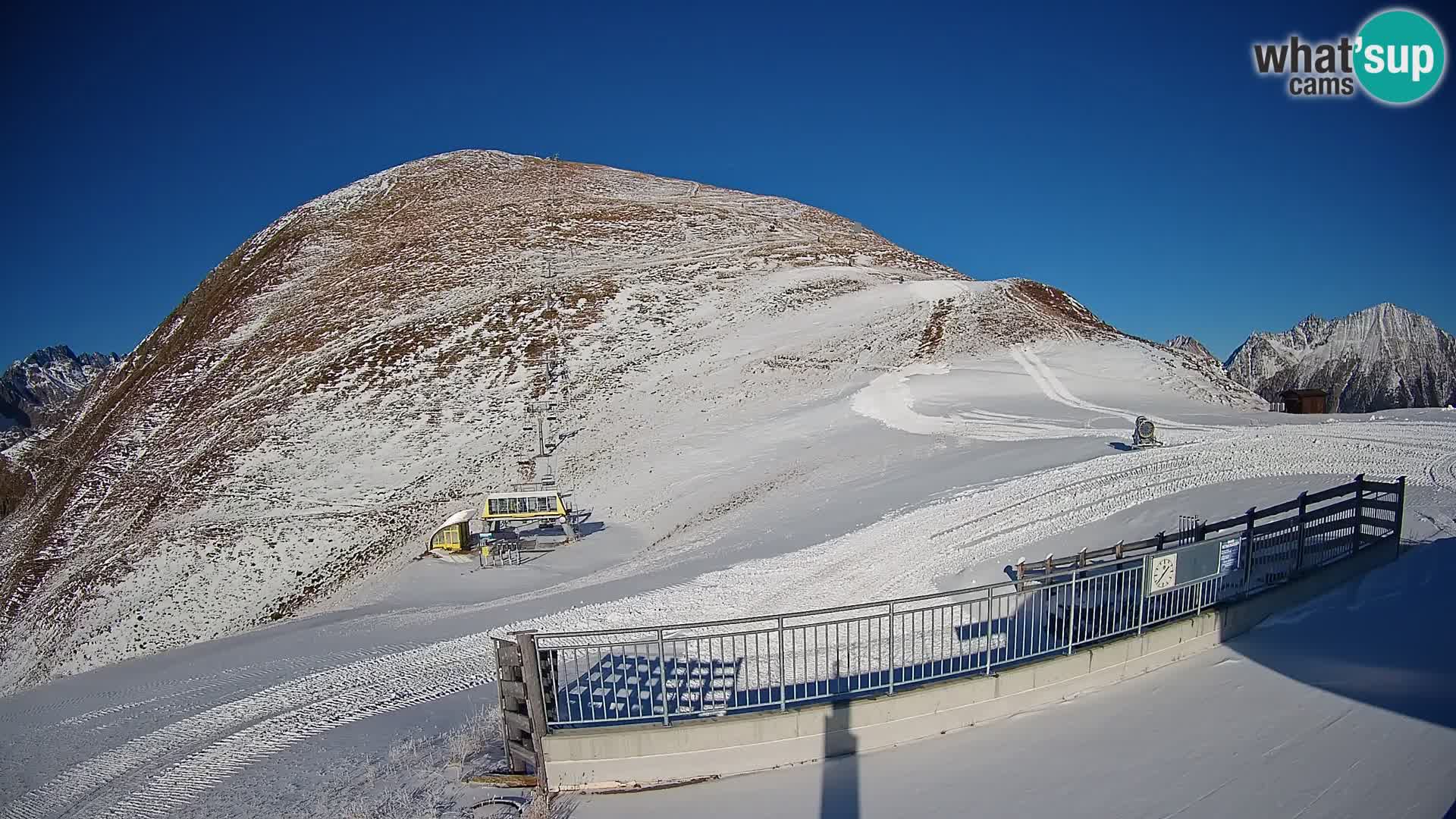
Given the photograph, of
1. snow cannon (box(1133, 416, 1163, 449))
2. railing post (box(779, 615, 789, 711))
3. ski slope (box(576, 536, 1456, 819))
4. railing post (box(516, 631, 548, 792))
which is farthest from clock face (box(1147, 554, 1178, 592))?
snow cannon (box(1133, 416, 1163, 449))

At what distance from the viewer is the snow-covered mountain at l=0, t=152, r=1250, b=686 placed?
29.8 m

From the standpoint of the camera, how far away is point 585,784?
7.73 metres

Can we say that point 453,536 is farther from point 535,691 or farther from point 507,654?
point 535,691

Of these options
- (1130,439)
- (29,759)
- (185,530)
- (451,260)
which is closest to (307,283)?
(451,260)

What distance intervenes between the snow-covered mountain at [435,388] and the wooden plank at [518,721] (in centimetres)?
1579

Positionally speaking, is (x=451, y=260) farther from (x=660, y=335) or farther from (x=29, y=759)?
(x=29, y=759)

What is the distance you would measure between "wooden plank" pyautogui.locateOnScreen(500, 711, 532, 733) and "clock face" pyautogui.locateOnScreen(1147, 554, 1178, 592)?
747cm

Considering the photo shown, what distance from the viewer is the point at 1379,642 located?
923 cm

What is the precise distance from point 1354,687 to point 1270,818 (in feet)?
10.5

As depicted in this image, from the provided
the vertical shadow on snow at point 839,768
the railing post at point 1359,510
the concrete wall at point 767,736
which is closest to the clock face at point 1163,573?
the concrete wall at point 767,736

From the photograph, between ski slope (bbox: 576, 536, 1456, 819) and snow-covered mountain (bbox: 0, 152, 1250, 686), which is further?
snow-covered mountain (bbox: 0, 152, 1250, 686)

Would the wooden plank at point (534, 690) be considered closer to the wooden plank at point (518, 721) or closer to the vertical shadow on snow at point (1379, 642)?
the wooden plank at point (518, 721)

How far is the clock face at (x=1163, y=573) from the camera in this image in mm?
9008

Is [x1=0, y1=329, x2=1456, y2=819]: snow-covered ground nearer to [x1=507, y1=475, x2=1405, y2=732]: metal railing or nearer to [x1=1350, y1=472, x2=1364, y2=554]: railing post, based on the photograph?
[x1=507, y1=475, x2=1405, y2=732]: metal railing
